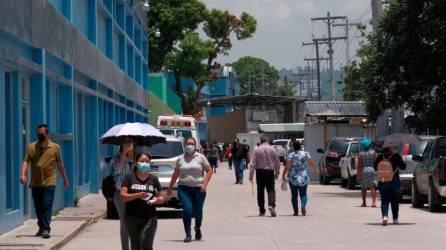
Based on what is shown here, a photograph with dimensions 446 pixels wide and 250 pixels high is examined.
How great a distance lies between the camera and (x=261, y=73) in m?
170

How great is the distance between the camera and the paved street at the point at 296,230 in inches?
606

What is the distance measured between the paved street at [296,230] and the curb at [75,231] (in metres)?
0.12

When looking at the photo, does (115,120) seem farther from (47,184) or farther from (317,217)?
(47,184)

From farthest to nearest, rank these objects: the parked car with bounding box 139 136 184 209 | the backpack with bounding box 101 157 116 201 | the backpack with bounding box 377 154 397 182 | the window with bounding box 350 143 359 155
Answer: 1. the window with bounding box 350 143 359 155
2. the parked car with bounding box 139 136 184 209
3. the backpack with bounding box 377 154 397 182
4. the backpack with bounding box 101 157 116 201

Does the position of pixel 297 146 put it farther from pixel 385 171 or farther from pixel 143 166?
pixel 143 166

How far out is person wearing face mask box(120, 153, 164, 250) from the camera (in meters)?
10.9

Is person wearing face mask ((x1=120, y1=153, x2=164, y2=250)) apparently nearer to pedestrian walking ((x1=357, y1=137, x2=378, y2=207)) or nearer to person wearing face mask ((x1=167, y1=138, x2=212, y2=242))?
person wearing face mask ((x1=167, y1=138, x2=212, y2=242))

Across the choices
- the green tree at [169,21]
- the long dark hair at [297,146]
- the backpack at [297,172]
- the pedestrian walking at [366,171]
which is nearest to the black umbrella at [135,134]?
the backpack at [297,172]

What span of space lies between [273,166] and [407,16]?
423 inches

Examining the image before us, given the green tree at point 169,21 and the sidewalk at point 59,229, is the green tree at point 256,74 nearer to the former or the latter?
the green tree at point 169,21

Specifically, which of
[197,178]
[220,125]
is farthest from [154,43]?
[197,178]

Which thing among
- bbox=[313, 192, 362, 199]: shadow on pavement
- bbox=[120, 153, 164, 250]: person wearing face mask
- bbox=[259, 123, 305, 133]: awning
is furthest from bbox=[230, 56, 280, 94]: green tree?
bbox=[120, 153, 164, 250]: person wearing face mask

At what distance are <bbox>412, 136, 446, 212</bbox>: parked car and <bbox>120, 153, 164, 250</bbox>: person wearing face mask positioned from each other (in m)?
11.6

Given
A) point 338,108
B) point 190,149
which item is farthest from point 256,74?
point 190,149
